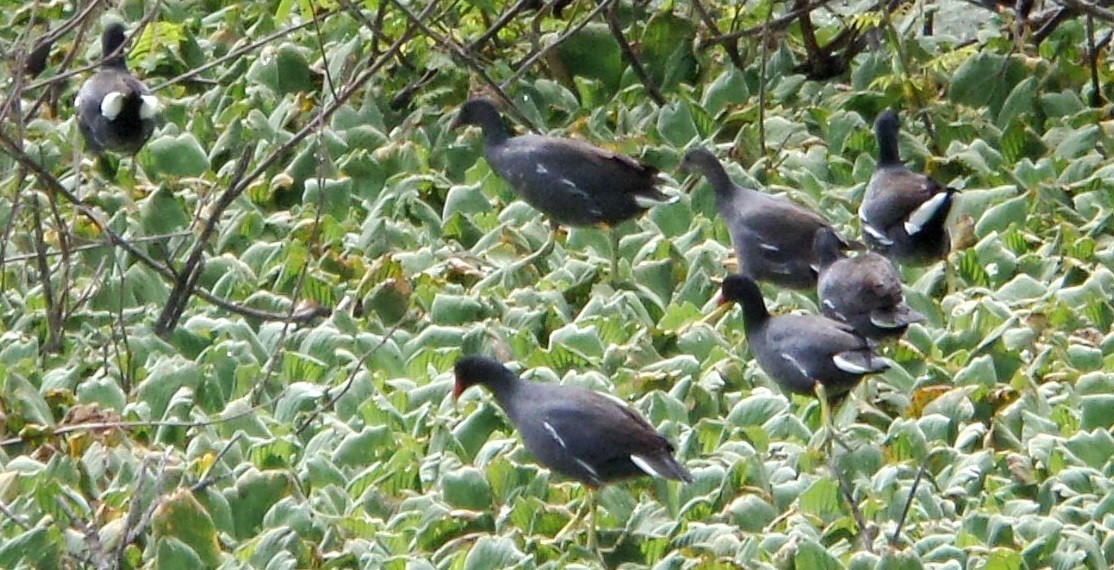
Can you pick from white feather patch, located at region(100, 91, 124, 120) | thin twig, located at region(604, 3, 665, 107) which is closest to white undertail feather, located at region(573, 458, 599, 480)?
white feather patch, located at region(100, 91, 124, 120)

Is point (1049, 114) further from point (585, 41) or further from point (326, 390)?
point (326, 390)

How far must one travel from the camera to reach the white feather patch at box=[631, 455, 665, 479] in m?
5.36

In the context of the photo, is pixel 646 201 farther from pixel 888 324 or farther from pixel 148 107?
pixel 148 107

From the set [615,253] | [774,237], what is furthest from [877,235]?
[615,253]

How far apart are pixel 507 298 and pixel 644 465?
174 centimetres

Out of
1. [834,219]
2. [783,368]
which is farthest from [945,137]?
[783,368]

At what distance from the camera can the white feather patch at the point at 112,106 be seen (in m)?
7.65

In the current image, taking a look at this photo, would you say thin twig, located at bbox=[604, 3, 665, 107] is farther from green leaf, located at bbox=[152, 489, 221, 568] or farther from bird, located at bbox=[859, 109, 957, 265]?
green leaf, located at bbox=[152, 489, 221, 568]

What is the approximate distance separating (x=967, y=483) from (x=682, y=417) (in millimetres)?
859

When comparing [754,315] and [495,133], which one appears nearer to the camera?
[754,315]

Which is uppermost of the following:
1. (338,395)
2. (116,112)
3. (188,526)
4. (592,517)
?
(116,112)

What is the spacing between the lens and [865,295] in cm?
629

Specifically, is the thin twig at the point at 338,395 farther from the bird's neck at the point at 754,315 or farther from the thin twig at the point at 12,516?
the bird's neck at the point at 754,315

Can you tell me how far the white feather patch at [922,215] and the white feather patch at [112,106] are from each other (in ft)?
9.48
